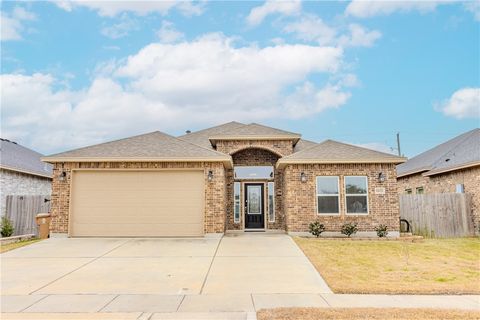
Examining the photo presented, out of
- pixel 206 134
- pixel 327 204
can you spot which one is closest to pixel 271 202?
pixel 327 204

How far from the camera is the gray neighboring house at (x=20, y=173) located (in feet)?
48.2

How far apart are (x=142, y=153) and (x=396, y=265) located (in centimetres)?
931

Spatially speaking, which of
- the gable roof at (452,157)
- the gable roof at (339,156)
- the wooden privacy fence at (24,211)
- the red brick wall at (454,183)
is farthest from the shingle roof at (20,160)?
the red brick wall at (454,183)

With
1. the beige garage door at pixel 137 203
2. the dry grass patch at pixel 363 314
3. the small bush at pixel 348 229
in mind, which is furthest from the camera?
the small bush at pixel 348 229

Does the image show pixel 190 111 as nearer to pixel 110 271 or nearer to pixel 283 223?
pixel 283 223

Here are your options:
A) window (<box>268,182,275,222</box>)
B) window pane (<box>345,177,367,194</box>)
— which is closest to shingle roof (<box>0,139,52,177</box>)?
window (<box>268,182,275,222</box>)

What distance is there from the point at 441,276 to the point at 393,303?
106 inches

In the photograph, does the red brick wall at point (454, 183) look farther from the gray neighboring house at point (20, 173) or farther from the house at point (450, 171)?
the gray neighboring house at point (20, 173)

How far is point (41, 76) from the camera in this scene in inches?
722

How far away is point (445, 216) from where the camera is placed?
14383 mm

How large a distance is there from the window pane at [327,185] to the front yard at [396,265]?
2.12 meters

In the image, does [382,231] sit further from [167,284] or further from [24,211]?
[24,211]

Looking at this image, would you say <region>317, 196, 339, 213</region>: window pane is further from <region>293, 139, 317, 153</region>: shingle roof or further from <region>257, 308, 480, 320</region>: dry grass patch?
<region>257, 308, 480, 320</region>: dry grass patch

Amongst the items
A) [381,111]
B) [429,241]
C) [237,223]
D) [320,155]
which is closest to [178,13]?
[320,155]
